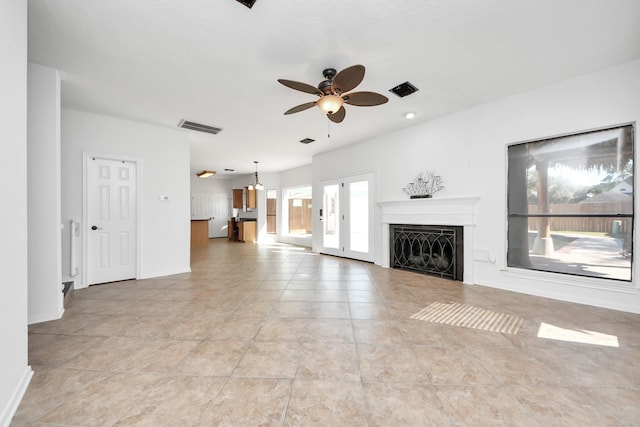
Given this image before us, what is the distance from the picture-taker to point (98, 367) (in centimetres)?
180

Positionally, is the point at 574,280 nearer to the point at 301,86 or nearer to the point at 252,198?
the point at 301,86

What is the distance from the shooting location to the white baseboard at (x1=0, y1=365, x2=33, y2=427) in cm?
129

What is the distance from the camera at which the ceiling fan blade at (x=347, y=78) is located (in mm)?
2204

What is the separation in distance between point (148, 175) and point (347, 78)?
147 inches

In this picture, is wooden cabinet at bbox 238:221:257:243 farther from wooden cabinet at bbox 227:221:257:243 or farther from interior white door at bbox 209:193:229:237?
interior white door at bbox 209:193:229:237

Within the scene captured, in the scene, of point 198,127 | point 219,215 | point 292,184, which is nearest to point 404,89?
point 198,127

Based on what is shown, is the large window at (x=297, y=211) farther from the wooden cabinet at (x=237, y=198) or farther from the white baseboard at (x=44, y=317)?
the white baseboard at (x=44, y=317)

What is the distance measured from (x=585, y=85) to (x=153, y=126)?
19.8 feet

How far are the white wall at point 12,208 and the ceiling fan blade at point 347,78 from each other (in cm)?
210

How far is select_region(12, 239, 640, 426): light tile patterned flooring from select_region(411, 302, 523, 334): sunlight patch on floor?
0.10 m

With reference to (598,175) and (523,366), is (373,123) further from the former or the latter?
(523,366)

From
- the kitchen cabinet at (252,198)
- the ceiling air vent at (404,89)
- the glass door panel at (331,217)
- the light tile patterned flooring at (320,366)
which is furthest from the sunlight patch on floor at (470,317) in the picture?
the kitchen cabinet at (252,198)

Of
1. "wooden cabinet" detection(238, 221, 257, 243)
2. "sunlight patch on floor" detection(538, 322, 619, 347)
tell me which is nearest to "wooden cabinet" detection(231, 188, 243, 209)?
"wooden cabinet" detection(238, 221, 257, 243)

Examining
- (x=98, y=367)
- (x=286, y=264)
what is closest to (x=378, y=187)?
(x=286, y=264)
